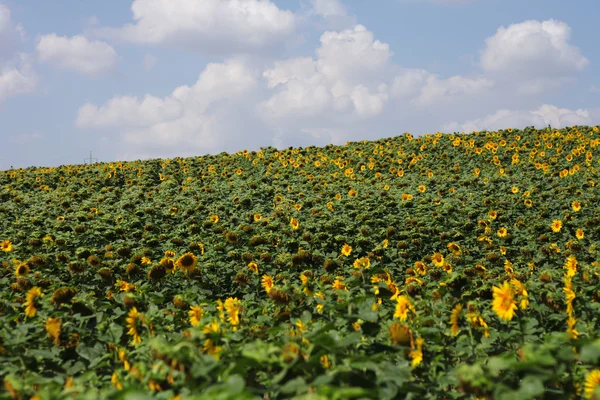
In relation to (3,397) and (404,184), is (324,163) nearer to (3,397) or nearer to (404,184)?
(404,184)

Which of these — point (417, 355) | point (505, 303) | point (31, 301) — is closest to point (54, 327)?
point (31, 301)

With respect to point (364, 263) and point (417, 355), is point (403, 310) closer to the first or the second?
point (417, 355)

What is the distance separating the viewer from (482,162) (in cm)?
1708

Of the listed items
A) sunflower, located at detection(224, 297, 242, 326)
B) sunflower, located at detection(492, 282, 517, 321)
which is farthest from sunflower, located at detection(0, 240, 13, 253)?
sunflower, located at detection(492, 282, 517, 321)

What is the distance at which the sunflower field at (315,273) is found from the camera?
103 inches

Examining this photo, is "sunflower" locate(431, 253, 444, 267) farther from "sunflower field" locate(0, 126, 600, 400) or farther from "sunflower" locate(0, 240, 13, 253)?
"sunflower" locate(0, 240, 13, 253)

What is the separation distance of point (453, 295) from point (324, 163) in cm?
1357

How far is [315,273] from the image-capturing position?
8.17 metres

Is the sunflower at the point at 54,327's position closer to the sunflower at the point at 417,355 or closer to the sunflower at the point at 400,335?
the sunflower at the point at 400,335

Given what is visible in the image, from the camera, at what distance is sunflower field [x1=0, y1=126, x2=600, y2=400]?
261 centimetres

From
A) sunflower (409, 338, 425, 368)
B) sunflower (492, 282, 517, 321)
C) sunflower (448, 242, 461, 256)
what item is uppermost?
sunflower (492, 282, 517, 321)

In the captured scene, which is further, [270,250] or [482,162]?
[482,162]

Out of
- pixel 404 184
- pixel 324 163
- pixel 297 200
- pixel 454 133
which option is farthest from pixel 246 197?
pixel 454 133

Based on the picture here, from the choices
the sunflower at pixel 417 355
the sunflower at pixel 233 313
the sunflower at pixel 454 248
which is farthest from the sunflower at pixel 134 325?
the sunflower at pixel 454 248
